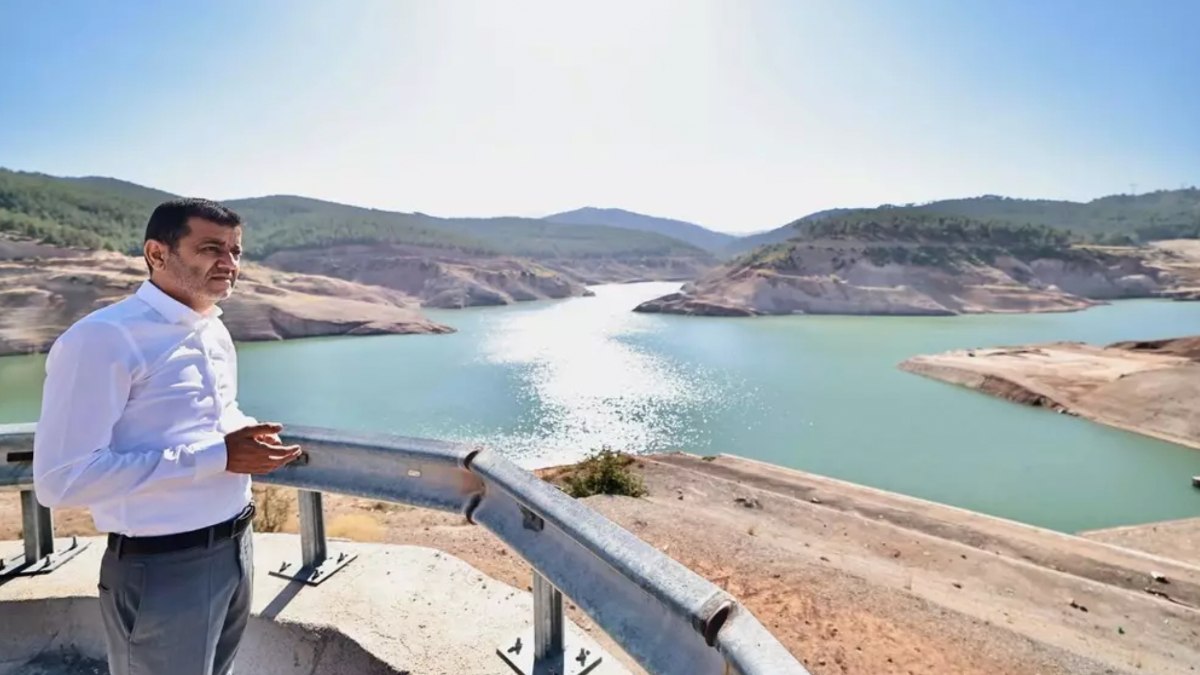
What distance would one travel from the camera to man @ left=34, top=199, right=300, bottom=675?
163 cm

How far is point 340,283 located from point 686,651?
235ft

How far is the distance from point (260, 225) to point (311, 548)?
142m

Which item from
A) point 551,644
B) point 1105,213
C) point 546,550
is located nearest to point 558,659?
point 551,644

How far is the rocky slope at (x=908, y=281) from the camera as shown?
65.6 m

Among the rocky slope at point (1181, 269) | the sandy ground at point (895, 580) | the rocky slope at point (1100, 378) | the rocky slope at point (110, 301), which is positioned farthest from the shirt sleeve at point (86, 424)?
the rocky slope at point (1181, 269)

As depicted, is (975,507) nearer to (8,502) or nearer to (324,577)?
(324,577)

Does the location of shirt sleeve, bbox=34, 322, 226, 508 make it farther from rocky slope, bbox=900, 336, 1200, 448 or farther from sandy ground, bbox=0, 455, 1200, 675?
rocky slope, bbox=900, 336, 1200, 448

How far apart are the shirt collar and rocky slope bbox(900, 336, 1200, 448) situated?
2644 centimetres

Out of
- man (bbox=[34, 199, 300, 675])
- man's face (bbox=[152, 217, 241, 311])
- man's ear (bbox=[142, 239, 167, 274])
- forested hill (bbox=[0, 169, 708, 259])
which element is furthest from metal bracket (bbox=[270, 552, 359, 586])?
forested hill (bbox=[0, 169, 708, 259])

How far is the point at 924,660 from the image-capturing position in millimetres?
4852

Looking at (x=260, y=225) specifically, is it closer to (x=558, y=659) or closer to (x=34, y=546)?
(x=34, y=546)

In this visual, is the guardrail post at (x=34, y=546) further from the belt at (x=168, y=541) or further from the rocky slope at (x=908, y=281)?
the rocky slope at (x=908, y=281)

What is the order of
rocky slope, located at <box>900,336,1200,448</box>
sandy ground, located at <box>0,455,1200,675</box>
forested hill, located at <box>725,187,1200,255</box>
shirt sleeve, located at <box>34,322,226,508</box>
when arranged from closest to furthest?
1. shirt sleeve, located at <box>34,322,226,508</box>
2. sandy ground, located at <box>0,455,1200,675</box>
3. rocky slope, located at <box>900,336,1200,448</box>
4. forested hill, located at <box>725,187,1200,255</box>

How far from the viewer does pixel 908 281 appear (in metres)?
Answer: 68.2
